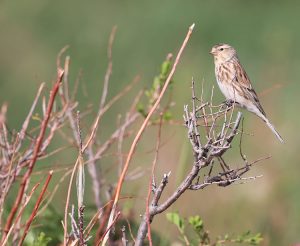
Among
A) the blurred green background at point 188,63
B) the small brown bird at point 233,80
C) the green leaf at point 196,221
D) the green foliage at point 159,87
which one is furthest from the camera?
the blurred green background at point 188,63

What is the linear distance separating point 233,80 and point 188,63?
2.55 metres

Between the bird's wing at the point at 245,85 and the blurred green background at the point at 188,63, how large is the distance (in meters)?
0.26

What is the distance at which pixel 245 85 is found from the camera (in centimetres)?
517

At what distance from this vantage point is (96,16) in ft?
31.7

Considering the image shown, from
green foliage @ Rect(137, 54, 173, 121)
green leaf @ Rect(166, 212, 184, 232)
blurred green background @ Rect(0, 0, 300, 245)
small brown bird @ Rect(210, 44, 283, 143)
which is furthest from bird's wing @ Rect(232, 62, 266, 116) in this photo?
green leaf @ Rect(166, 212, 184, 232)

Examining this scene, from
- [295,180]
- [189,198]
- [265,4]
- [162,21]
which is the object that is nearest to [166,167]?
[189,198]

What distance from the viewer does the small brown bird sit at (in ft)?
16.6

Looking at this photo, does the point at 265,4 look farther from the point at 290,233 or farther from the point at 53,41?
the point at 290,233

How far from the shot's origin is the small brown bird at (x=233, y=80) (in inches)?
199

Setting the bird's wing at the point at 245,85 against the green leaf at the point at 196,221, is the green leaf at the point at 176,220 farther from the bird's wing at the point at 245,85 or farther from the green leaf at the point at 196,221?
the bird's wing at the point at 245,85

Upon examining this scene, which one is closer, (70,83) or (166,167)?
(166,167)

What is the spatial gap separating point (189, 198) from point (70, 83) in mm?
2441

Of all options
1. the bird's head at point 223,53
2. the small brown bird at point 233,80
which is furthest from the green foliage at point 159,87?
the bird's head at point 223,53

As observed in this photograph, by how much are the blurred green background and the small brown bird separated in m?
0.22
